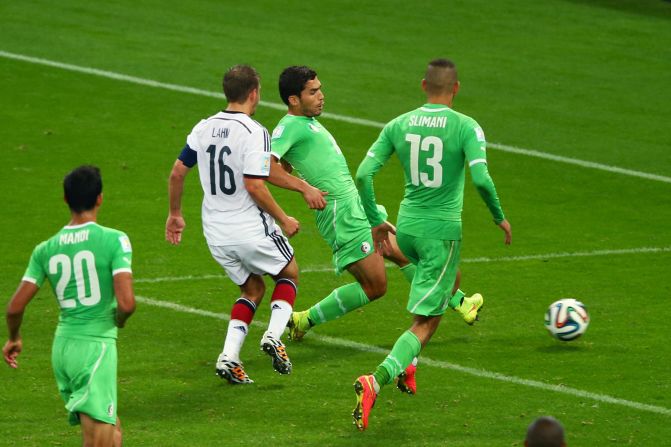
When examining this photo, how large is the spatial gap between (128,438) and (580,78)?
16.7m

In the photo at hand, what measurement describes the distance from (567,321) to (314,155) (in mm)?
2452

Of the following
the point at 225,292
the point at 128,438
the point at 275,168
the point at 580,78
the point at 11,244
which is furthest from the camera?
the point at 580,78

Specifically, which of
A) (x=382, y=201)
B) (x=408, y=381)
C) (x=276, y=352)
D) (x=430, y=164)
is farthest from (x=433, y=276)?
(x=382, y=201)

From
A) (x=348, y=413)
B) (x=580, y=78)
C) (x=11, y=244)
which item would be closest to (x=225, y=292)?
(x=11, y=244)

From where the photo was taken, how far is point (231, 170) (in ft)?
35.8

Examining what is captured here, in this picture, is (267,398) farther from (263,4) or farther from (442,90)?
(263,4)

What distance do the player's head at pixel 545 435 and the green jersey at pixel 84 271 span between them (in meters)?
2.69

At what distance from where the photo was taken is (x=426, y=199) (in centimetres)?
1052

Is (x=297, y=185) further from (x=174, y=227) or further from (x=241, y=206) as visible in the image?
(x=174, y=227)

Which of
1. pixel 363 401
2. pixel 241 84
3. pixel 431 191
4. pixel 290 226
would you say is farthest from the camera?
pixel 241 84

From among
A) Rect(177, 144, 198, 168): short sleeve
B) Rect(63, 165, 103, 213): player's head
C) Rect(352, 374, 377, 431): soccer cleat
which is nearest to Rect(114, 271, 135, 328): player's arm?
Rect(63, 165, 103, 213): player's head

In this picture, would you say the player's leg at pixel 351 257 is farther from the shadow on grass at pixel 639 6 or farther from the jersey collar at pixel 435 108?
the shadow on grass at pixel 639 6

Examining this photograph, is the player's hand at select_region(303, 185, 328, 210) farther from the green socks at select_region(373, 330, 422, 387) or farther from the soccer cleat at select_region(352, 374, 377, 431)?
the soccer cleat at select_region(352, 374, 377, 431)

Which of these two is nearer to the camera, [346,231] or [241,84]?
[241,84]
